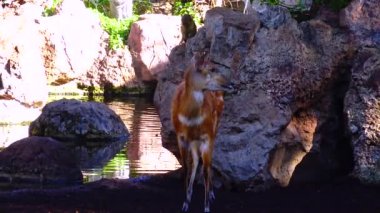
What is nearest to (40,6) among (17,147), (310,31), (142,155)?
(142,155)

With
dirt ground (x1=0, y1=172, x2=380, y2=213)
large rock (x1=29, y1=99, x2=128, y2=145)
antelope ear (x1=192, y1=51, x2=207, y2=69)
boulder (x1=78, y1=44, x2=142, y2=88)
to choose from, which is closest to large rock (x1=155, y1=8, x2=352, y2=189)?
dirt ground (x1=0, y1=172, x2=380, y2=213)

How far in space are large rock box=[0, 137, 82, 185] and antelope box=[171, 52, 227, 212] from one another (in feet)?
6.77

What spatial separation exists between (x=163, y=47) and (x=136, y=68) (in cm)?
95

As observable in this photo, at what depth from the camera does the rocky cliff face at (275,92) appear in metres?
8.35

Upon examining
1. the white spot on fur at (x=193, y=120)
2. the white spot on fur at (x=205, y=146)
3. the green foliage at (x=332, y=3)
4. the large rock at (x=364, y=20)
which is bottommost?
the white spot on fur at (x=205, y=146)

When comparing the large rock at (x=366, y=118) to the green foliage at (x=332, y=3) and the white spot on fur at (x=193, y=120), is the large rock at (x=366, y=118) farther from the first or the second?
the white spot on fur at (x=193, y=120)

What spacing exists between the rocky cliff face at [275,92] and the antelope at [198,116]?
1.78 feet

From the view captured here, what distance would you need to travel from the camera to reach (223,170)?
8.35 metres

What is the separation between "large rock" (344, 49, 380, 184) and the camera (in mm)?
8477

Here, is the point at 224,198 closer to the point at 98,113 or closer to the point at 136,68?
the point at 98,113

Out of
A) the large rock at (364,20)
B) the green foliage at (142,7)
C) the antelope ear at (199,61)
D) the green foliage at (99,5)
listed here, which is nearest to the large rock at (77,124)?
the large rock at (364,20)

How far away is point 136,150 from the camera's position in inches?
487

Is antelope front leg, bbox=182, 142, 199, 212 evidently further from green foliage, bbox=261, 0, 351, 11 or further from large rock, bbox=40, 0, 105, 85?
large rock, bbox=40, 0, 105, 85

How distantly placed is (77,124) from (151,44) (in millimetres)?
8564
